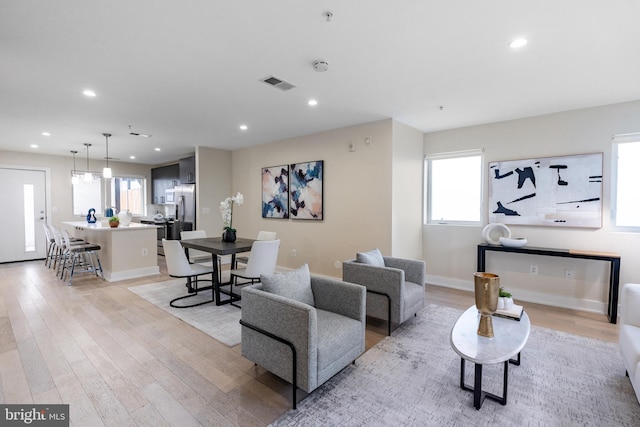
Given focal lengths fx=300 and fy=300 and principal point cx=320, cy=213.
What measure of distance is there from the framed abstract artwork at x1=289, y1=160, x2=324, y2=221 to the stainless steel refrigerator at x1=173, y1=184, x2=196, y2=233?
2.49m

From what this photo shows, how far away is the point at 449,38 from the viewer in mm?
2207

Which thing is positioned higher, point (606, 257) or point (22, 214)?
point (22, 214)

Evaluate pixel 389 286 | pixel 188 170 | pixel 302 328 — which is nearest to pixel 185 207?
pixel 188 170

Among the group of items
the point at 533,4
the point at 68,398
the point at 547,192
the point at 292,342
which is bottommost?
the point at 68,398

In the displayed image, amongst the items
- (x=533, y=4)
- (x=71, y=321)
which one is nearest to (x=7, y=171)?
(x=71, y=321)

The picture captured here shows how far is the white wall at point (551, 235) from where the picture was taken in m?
3.58

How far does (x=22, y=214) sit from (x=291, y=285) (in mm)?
7786

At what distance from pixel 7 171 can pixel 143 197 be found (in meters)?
2.85

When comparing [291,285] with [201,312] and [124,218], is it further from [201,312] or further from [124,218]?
[124,218]

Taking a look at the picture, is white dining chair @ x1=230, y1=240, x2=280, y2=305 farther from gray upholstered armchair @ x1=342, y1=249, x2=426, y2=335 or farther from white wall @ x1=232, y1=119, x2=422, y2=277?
white wall @ x1=232, y1=119, x2=422, y2=277

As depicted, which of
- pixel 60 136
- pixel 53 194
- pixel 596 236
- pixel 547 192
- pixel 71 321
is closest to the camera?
pixel 71 321

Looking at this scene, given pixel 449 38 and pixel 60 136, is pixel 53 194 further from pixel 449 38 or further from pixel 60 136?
pixel 449 38

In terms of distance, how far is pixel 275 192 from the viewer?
5.79 metres

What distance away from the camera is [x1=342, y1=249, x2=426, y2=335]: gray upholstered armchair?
9.83 ft
